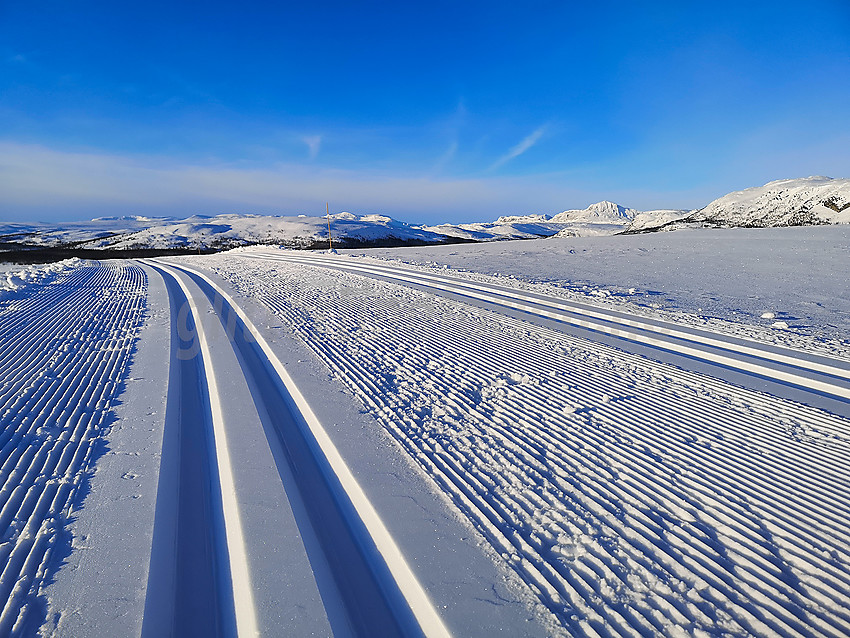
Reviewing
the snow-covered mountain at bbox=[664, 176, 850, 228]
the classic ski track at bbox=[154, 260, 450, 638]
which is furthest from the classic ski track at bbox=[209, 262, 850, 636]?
the snow-covered mountain at bbox=[664, 176, 850, 228]

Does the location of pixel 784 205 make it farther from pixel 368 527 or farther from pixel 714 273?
pixel 368 527

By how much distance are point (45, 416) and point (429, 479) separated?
13.6 ft

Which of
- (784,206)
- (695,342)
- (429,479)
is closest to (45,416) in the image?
(429,479)

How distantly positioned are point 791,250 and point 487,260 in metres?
13.4

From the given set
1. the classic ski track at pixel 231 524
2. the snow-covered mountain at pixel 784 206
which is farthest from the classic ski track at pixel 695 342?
the snow-covered mountain at pixel 784 206

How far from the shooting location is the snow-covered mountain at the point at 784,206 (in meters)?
48.2

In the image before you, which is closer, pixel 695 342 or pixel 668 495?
pixel 668 495

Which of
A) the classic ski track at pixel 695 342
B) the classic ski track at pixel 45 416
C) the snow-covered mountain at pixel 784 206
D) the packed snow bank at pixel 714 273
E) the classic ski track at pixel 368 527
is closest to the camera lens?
the classic ski track at pixel 368 527

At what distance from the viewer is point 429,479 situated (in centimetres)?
331

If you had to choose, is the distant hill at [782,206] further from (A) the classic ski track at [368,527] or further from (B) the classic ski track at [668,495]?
(A) the classic ski track at [368,527]

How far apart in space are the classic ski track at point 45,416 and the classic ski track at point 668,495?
2.62 m

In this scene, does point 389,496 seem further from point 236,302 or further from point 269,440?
point 236,302

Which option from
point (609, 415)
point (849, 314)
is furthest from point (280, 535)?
point (849, 314)

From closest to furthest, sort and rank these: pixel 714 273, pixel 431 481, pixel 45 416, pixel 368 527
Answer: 1. pixel 368 527
2. pixel 431 481
3. pixel 45 416
4. pixel 714 273
